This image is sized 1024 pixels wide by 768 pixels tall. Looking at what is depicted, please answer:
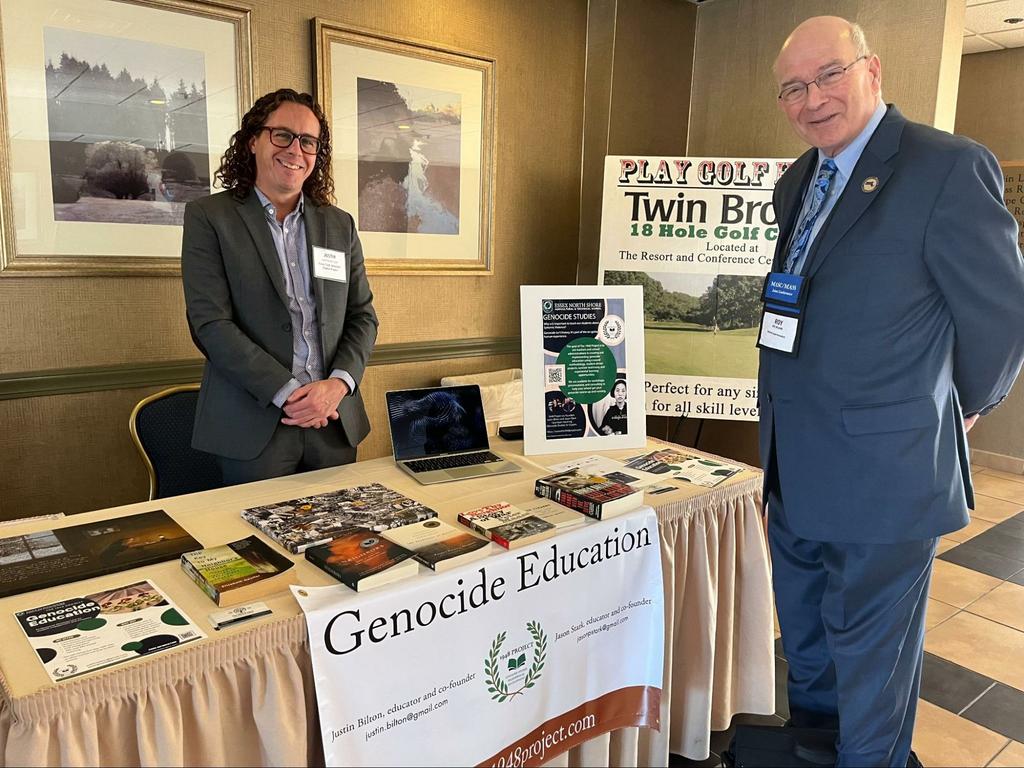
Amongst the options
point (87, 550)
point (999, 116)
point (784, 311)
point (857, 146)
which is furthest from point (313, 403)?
point (999, 116)

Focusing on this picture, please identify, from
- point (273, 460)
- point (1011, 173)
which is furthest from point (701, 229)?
point (1011, 173)

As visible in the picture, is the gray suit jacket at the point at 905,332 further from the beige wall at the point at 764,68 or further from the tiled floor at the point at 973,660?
the beige wall at the point at 764,68

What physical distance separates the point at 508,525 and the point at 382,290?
6.72ft

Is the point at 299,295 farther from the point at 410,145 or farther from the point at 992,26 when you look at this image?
the point at 992,26

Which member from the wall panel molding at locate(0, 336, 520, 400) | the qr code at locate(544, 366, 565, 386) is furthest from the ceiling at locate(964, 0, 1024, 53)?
the wall panel molding at locate(0, 336, 520, 400)

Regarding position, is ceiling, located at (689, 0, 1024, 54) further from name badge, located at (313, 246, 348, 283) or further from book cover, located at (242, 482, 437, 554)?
book cover, located at (242, 482, 437, 554)

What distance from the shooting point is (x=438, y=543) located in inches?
58.6

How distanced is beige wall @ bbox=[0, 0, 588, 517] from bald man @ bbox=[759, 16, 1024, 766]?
2.12m

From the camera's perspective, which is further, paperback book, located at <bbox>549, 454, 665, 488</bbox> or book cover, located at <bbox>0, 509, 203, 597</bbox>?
paperback book, located at <bbox>549, 454, 665, 488</bbox>

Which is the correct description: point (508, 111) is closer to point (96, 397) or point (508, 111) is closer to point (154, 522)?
point (96, 397)

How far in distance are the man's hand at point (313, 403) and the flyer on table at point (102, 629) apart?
0.71 metres

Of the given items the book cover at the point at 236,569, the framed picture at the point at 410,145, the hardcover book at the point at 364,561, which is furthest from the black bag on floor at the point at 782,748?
the framed picture at the point at 410,145

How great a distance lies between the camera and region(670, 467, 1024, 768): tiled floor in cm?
225

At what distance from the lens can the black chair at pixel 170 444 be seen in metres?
2.38
